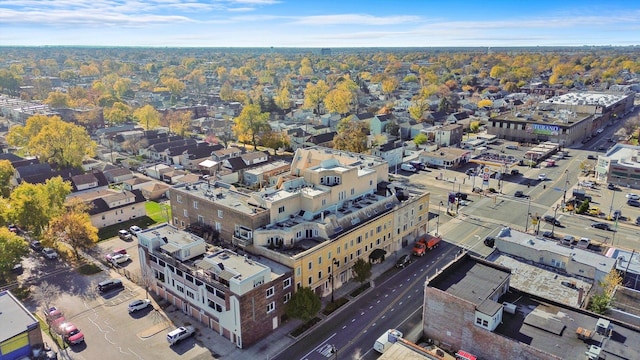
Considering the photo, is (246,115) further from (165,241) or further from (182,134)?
(165,241)

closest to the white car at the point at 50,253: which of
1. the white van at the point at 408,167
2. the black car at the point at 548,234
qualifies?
the black car at the point at 548,234

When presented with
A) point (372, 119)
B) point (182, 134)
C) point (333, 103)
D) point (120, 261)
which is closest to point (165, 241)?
point (120, 261)

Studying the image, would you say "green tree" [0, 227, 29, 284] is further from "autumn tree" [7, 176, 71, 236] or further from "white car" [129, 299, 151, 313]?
"white car" [129, 299, 151, 313]

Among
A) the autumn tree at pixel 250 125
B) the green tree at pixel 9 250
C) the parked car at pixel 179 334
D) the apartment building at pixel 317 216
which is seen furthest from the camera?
the autumn tree at pixel 250 125

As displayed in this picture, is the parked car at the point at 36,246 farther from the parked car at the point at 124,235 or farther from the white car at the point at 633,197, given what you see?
the white car at the point at 633,197

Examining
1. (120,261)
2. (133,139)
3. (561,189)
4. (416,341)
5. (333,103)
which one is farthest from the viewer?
(333,103)

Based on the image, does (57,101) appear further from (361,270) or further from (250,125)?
(361,270)
